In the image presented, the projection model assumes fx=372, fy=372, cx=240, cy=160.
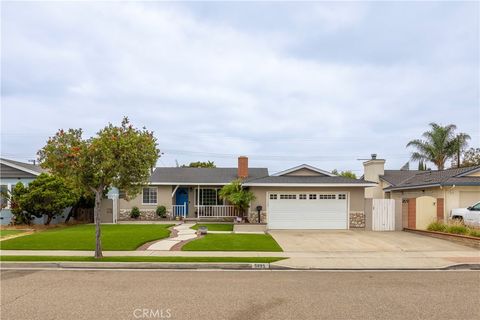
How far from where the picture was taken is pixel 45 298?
7.17 m

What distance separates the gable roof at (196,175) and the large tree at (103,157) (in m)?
13.3

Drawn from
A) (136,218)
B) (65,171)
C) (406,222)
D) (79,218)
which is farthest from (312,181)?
(79,218)

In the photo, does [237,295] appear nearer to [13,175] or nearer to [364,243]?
[364,243]

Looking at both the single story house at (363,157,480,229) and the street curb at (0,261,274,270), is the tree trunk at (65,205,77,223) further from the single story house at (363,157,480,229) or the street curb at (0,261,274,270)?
the single story house at (363,157,480,229)

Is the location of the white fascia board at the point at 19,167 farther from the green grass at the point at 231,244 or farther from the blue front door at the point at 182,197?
the green grass at the point at 231,244

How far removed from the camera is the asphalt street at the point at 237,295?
626 centimetres

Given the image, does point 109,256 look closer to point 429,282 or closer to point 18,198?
point 429,282

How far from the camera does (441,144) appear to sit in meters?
34.2

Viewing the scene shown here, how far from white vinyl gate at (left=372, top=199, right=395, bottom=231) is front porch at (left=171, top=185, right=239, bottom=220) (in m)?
9.18

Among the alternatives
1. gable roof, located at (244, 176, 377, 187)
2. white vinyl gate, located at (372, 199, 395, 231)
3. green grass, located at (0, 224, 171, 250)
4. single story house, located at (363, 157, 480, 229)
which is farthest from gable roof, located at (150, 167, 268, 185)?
single story house, located at (363, 157, 480, 229)

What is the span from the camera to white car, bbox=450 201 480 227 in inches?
682

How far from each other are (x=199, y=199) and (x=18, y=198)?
37.2 ft

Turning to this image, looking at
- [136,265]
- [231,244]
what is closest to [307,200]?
[231,244]

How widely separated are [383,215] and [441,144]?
1748 cm
